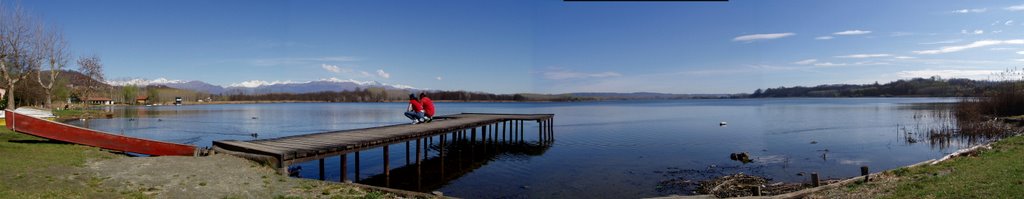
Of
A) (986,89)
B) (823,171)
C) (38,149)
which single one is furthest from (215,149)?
(986,89)

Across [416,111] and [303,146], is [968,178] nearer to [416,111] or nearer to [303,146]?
[303,146]

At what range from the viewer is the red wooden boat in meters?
15.9

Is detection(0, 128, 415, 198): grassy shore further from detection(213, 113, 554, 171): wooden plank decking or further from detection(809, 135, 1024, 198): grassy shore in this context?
detection(809, 135, 1024, 198): grassy shore

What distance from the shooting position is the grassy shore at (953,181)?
10.4 m

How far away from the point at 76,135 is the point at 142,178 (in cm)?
697

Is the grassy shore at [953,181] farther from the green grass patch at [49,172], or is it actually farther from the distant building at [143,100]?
the distant building at [143,100]

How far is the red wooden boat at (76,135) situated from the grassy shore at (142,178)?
91 cm

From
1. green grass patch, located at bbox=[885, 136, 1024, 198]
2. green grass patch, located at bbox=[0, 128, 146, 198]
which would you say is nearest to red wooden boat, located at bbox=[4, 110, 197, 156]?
green grass patch, located at bbox=[0, 128, 146, 198]

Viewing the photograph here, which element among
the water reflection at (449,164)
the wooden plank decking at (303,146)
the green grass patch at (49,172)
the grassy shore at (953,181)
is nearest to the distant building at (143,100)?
the water reflection at (449,164)

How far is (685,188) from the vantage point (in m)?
17.7

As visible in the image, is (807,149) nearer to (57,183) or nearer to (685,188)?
(685,188)

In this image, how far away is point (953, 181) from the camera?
1170 centimetres

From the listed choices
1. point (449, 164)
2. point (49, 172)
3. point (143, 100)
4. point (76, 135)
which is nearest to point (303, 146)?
point (49, 172)

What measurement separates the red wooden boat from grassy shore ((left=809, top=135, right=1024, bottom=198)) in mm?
17556
